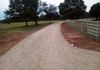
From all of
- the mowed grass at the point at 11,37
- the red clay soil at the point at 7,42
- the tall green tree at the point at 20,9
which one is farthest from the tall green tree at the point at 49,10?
the red clay soil at the point at 7,42

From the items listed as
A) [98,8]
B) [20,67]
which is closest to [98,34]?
[20,67]

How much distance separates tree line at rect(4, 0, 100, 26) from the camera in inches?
2425

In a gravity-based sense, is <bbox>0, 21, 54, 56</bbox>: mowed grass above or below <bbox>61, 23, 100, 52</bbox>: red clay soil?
below

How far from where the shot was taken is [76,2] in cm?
8825

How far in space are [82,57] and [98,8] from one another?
236 ft

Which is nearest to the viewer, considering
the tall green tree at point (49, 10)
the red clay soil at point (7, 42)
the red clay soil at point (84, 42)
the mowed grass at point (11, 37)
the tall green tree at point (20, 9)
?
the red clay soil at point (84, 42)

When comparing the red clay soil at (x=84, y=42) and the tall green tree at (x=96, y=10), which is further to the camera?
the tall green tree at (x=96, y=10)

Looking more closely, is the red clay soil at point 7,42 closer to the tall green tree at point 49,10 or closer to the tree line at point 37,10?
the tree line at point 37,10

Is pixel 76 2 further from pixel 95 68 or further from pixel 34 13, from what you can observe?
pixel 95 68

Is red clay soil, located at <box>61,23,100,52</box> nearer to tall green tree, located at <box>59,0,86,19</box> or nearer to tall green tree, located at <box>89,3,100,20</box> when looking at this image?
tall green tree, located at <box>89,3,100,20</box>

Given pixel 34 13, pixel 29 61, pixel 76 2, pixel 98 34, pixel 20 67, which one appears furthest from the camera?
pixel 76 2

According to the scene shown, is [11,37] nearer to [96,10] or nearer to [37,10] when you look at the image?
[37,10]

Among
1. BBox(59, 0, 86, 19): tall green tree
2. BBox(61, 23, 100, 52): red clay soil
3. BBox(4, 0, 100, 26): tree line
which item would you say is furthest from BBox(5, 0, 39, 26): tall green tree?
BBox(61, 23, 100, 52): red clay soil

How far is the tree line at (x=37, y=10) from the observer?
202ft
